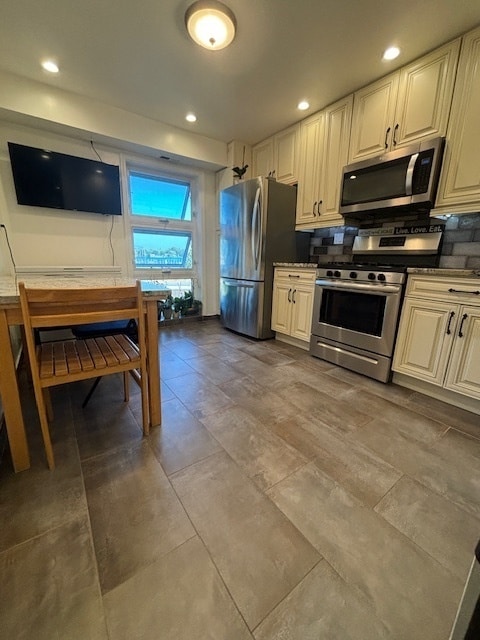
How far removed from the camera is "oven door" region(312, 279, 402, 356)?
7.01ft

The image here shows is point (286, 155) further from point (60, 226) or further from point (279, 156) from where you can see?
point (60, 226)

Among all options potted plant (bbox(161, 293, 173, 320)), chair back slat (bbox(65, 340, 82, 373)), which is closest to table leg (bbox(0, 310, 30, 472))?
chair back slat (bbox(65, 340, 82, 373))

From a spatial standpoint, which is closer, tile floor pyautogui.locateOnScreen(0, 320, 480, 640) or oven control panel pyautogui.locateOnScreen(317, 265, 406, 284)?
tile floor pyautogui.locateOnScreen(0, 320, 480, 640)

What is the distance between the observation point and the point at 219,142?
3594 mm

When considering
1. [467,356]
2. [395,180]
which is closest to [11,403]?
[467,356]

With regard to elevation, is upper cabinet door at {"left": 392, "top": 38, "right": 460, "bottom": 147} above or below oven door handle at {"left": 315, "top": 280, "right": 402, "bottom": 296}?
above

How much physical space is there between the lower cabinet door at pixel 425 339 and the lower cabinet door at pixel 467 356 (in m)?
0.04

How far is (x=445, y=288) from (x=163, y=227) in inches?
134

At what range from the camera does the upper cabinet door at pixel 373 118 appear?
7.31 ft

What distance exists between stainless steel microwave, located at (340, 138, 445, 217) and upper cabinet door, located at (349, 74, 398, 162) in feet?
0.49

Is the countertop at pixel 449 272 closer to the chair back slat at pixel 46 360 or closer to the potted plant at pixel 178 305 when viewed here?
the chair back slat at pixel 46 360

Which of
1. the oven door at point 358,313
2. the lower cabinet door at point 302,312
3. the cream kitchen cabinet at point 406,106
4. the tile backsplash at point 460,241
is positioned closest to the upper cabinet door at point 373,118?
the cream kitchen cabinet at point 406,106

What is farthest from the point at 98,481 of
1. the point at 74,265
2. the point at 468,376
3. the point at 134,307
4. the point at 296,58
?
the point at 296,58

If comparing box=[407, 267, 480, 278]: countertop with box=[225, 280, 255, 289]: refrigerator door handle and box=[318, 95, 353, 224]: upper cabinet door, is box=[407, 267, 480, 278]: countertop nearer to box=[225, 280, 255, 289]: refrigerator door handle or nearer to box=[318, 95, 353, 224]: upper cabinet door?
box=[318, 95, 353, 224]: upper cabinet door
